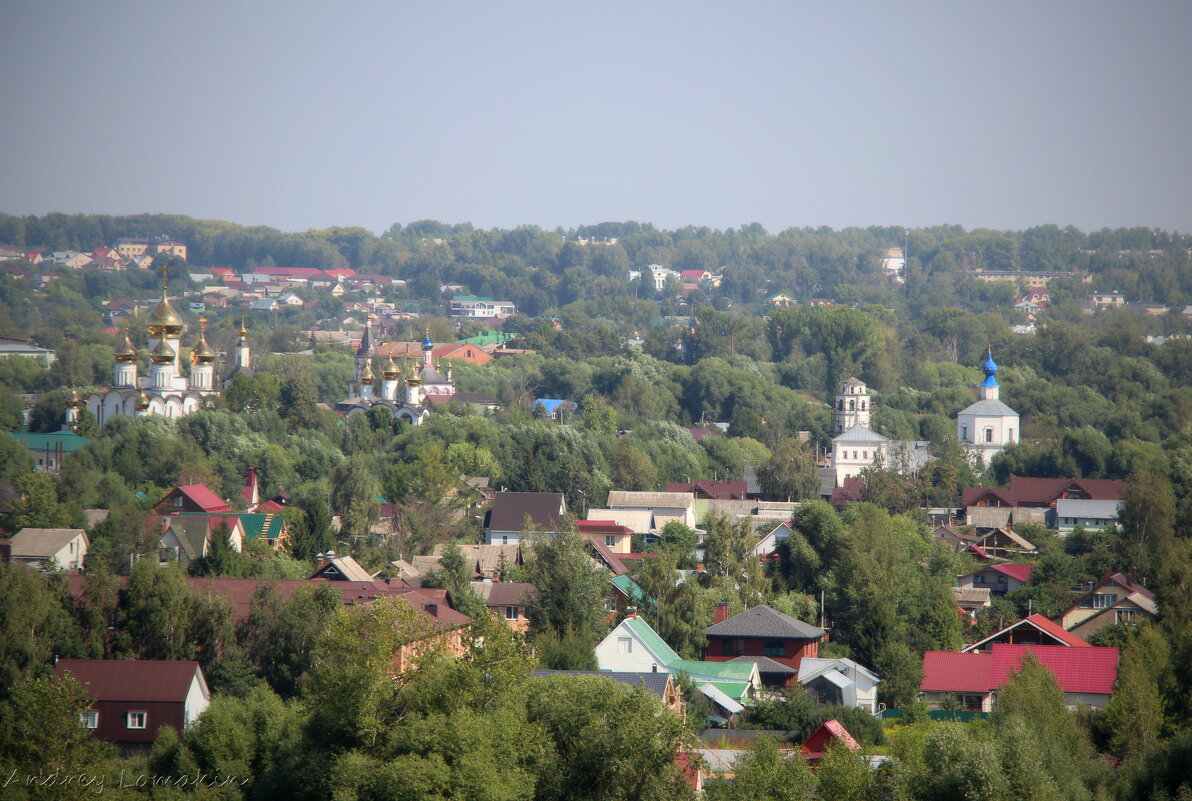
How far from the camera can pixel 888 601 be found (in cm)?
2850

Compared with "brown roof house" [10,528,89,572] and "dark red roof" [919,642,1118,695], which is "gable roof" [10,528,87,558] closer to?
"brown roof house" [10,528,89,572]

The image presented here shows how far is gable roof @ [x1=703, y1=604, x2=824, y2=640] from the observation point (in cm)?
2683

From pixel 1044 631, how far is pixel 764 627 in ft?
15.1

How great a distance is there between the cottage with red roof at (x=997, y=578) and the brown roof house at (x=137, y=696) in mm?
16389

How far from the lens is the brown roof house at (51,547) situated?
29.4 m

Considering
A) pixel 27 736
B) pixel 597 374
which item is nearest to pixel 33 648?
pixel 27 736

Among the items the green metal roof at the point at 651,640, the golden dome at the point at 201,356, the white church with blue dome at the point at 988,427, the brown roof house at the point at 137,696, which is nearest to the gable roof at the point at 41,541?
the brown roof house at the point at 137,696

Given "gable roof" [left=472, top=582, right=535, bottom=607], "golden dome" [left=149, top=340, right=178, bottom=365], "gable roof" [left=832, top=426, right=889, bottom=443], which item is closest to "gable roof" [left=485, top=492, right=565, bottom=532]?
"gable roof" [left=472, top=582, right=535, bottom=607]

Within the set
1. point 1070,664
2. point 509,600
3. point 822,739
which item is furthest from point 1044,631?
point 509,600

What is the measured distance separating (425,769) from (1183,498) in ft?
83.9

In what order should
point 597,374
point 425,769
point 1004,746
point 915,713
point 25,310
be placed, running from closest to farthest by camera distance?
point 425,769
point 1004,746
point 915,713
point 597,374
point 25,310

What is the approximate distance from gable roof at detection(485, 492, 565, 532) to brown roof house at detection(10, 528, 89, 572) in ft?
31.2

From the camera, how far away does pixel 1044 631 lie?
88.4 feet

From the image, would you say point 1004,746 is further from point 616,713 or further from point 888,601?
point 888,601
